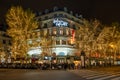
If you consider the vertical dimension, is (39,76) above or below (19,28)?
below

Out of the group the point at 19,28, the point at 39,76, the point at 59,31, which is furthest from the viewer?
the point at 59,31

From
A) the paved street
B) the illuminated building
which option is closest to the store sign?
the illuminated building

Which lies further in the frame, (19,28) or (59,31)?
(59,31)

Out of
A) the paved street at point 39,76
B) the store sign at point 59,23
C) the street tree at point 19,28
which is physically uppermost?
the store sign at point 59,23

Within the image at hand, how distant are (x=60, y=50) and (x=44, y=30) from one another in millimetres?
10988

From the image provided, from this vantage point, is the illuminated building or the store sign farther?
the store sign

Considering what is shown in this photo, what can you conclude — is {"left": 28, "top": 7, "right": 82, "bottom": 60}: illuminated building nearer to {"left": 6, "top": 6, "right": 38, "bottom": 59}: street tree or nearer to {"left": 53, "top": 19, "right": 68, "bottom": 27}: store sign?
{"left": 53, "top": 19, "right": 68, "bottom": 27}: store sign

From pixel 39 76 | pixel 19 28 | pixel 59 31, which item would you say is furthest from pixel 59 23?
pixel 39 76

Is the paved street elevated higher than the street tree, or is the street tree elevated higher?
the street tree

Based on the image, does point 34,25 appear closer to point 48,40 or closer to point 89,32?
point 89,32

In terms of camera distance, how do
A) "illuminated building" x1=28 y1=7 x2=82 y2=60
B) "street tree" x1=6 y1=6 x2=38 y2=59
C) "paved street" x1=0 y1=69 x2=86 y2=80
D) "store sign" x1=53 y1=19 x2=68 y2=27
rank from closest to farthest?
"paved street" x1=0 y1=69 x2=86 y2=80 → "street tree" x1=6 y1=6 x2=38 y2=59 → "illuminated building" x1=28 y1=7 x2=82 y2=60 → "store sign" x1=53 y1=19 x2=68 y2=27

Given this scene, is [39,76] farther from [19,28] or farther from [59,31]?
[59,31]

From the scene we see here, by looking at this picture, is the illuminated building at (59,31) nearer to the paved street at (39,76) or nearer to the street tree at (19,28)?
the street tree at (19,28)

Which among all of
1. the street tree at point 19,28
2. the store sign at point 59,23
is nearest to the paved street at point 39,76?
the street tree at point 19,28
